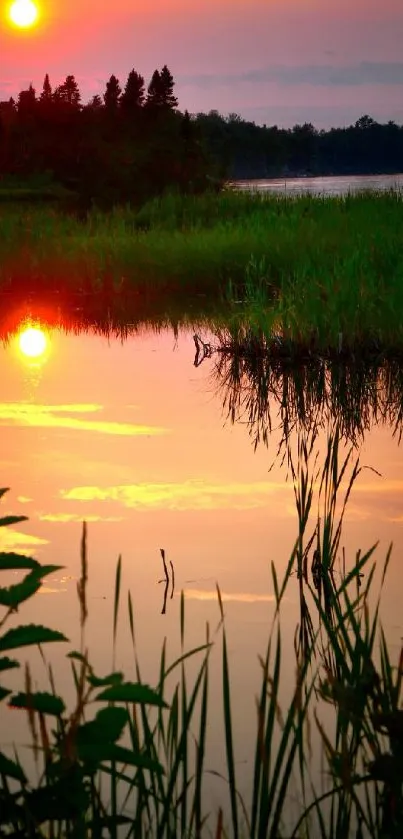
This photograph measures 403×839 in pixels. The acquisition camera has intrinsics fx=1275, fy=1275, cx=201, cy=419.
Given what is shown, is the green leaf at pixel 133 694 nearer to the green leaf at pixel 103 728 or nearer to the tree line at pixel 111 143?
the green leaf at pixel 103 728

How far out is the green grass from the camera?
9133mm

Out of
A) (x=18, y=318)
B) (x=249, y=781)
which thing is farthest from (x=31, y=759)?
(x=18, y=318)

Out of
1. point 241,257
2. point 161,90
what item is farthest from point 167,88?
point 241,257

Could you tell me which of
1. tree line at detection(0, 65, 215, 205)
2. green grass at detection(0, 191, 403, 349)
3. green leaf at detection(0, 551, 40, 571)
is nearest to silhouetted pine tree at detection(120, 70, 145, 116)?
tree line at detection(0, 65, 215, 205)

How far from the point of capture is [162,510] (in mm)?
4953

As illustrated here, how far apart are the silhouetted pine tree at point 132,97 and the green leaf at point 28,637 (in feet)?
106

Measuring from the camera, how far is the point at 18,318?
39.6 ft

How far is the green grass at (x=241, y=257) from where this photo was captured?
9133 millimetres

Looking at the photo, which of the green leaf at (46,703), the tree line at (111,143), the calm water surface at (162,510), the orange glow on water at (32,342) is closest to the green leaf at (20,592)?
the green leaf at (46,703)

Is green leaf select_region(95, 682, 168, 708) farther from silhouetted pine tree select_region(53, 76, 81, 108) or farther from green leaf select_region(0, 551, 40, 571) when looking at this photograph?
silhouetted pine tree select_region(53, 76, 81, 108)

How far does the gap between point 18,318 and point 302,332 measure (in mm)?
4182

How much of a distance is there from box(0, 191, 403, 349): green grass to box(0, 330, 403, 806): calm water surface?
1317 millimetres

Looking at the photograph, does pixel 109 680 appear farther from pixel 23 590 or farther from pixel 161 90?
pixel 161 90

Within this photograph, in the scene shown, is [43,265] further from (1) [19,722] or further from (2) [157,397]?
(1) [19,722]
